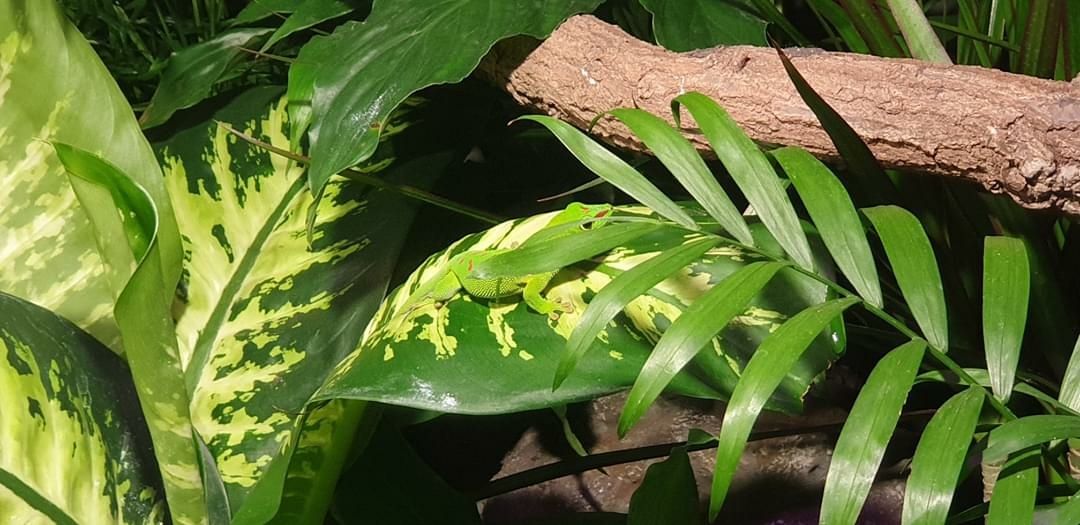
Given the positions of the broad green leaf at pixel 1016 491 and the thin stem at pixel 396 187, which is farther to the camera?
the thin stem at pixel 396 187

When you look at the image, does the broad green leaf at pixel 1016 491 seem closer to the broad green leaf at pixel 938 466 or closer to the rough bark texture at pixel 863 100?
the broad green leaf at pixel 938 466

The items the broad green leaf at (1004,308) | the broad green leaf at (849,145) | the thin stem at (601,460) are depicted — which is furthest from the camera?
the thin stem at (601,460)

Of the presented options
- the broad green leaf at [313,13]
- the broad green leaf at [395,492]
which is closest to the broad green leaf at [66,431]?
the broad green leaf at [395,492]

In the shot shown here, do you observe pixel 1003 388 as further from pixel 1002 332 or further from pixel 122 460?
pixel 122 460

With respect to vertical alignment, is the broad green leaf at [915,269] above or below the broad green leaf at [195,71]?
below

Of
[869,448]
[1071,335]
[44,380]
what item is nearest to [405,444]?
[44,380]

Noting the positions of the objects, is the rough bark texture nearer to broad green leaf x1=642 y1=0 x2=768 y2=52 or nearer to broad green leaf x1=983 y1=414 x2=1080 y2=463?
broad green leaf x1=642 y1=0 x2=768 y2=52
